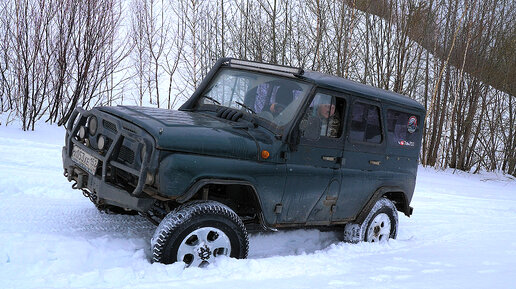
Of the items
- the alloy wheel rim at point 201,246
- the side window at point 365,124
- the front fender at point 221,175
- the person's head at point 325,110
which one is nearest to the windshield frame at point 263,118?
the person's head at point 325,110

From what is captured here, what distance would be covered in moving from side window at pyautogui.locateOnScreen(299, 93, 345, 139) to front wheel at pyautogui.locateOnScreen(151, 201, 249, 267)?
113 cm

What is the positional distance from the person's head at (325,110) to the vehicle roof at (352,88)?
0.62ft

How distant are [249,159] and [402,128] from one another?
7.83 ft

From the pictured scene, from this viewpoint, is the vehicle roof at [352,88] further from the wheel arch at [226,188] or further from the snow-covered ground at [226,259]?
the snow-covered ground at [226,259]

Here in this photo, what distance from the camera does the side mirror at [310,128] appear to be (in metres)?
4.09

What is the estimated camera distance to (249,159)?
12.8 feet

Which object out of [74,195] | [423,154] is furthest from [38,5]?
Answer: [423,154]

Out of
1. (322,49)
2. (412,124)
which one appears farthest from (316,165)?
(322,49)

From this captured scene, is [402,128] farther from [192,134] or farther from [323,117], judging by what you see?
[192,134]

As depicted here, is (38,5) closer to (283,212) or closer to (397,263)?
(283,212)

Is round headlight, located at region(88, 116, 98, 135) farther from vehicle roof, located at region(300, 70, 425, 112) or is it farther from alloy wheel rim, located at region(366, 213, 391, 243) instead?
alloy wheel rim, located at region(366, 213, 391, 243)

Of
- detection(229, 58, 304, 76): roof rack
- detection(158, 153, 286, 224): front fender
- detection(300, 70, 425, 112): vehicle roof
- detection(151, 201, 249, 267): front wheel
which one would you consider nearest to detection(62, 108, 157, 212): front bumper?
detection(158, 153, 286, 224): front fender

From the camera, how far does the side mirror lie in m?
4.09

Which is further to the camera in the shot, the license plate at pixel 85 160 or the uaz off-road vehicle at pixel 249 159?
the license plate at pixel 85 160
